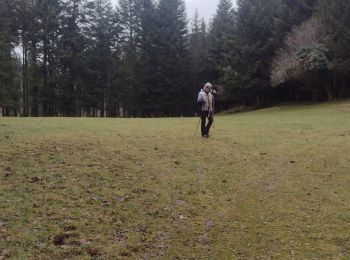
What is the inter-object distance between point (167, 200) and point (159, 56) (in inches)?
1964

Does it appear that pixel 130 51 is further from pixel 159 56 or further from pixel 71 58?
pixel 71 58

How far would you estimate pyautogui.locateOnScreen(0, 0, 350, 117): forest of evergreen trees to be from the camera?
41.8 meters

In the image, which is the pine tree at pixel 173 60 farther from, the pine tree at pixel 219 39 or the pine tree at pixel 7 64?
the pine tree at pixel 7 64

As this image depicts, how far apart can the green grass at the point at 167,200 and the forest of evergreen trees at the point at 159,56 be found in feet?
95.8

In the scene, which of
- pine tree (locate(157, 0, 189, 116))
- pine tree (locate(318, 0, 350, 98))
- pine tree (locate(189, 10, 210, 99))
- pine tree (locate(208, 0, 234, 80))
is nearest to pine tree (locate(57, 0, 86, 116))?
pine tree (locate(157, 0, 189, 116))

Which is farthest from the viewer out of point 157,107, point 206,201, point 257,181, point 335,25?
point 157,107

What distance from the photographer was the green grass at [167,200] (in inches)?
268

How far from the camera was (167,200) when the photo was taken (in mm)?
9211

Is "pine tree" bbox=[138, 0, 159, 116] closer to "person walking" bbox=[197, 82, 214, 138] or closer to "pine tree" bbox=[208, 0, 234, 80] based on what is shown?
"pine tree" bbox=[208, 0, 234, 80]

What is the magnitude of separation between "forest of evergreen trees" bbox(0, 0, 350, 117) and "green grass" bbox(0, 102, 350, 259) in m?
29.2

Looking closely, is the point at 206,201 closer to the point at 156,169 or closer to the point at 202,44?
the point at 156,169

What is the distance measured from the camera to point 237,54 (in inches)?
2018

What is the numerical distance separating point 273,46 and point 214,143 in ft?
119

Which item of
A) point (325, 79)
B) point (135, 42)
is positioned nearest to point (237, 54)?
point (325, 79)
